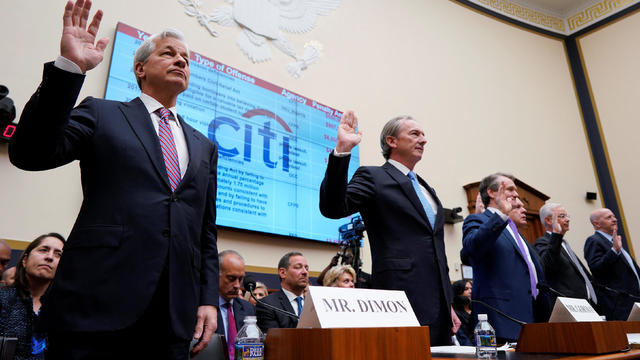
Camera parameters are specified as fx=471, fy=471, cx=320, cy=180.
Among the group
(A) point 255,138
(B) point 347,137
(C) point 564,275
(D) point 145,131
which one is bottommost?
(C) point 564,275

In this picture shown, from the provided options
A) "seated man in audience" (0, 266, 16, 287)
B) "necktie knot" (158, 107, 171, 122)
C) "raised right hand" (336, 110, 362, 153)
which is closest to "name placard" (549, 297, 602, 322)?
"raised right hand" (336, 110, 362, 153)

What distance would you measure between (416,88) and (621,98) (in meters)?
3.58

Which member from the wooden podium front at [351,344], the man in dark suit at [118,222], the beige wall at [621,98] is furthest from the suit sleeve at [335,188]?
the beige wall at [621,98]

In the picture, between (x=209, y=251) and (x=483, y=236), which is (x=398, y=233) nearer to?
(x=483, y=236)

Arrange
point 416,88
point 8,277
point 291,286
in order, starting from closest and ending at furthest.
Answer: point 8,277 → point 291,286 → point 416,88

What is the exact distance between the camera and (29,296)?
213 centimetres

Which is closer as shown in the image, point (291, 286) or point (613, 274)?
point (291, 286)

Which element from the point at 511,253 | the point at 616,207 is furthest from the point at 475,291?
the point at 616,207

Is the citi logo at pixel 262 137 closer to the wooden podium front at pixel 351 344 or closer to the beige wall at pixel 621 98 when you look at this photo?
the wooden podium front at pixel 351 344

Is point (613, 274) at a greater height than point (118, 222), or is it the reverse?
point (613, 274)

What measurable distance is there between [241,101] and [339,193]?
2864 mm

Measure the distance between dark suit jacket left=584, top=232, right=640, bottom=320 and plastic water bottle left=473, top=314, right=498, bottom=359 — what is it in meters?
2.74

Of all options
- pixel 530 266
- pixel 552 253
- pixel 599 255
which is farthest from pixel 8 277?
pixel 599 255

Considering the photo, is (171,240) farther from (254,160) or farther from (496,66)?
(496,66)
